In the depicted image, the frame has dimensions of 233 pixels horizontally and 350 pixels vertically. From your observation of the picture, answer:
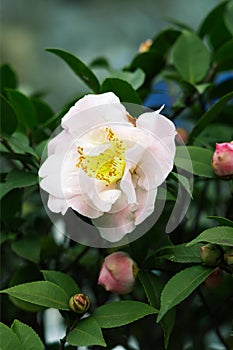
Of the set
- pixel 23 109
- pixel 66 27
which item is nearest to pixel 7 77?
pixel 23 109

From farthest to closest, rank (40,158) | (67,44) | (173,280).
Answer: (67,44) < (40,158) < (173,280)

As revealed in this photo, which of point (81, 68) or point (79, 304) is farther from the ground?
point (81, 68)

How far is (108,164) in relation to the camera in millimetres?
532

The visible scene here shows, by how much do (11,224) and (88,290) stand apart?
175mm

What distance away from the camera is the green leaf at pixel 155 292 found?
1.70 feet

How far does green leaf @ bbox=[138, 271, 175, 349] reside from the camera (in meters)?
0.52

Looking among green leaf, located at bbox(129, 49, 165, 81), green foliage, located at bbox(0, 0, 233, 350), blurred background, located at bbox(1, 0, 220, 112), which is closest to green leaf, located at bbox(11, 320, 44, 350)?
green foliage, located at bbox(0, 0, 233, 350)

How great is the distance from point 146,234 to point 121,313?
0.26ft

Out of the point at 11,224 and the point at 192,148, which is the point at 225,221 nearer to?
the point at 192,148

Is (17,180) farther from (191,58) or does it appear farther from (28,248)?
(191,58)

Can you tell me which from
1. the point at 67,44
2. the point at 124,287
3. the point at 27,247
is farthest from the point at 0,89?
the point at 67,44

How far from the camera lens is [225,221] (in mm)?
505

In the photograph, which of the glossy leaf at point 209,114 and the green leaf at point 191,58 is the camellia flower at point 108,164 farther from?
the green leaf at point 191,58

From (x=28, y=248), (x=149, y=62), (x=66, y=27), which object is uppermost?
(x=149, y=62)
